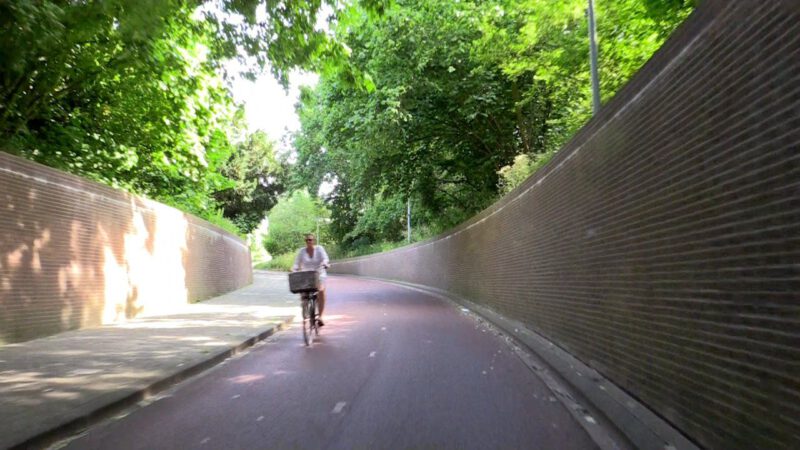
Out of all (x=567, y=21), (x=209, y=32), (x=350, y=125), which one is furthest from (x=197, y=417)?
(x=350, y=125)

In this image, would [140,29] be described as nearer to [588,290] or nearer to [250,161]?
[588,290]

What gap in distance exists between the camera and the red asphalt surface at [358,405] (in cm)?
491

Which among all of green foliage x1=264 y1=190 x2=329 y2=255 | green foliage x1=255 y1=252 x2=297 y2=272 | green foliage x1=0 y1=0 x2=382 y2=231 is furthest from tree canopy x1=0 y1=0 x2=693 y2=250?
green foliage x1=264 y1=190 x2=329 y2=255

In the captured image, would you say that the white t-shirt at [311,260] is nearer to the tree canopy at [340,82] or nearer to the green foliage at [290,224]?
the tree canopy at [340,82]

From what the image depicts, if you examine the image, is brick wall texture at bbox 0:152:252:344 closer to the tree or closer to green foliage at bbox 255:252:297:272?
the tree

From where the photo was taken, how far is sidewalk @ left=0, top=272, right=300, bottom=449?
5191mm

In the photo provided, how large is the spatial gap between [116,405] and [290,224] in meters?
80.3

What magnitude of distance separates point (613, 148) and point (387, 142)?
13.8m

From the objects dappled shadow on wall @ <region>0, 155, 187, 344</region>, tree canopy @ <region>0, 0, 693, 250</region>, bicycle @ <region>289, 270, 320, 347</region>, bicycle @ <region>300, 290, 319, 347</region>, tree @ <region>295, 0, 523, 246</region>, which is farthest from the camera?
tree @ <region>295, 0, 523, 246</region>

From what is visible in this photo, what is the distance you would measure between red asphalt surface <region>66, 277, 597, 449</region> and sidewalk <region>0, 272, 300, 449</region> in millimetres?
223

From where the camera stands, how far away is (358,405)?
607 cm

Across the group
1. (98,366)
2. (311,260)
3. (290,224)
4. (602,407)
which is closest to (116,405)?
(98,366)

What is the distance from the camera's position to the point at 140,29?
6.09 m

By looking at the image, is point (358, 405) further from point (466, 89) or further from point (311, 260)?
point (466, 89)
